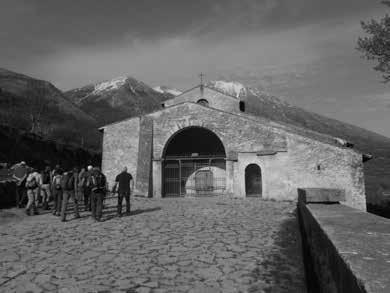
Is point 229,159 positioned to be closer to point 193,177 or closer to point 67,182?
point 193,177

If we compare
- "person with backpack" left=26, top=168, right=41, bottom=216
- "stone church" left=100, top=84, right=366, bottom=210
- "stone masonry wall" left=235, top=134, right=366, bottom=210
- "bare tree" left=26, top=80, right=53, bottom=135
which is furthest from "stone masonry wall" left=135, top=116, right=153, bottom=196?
"bare tree" left=26, top=80, right=53, bottom=135

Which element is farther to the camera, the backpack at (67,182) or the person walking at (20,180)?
the person walking at (20,180)

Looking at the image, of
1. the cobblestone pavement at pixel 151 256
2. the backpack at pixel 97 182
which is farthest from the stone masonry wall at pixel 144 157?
the backpack at pixel 97 182

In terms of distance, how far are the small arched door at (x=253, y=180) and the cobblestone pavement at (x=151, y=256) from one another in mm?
8876

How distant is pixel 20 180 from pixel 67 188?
329 cm

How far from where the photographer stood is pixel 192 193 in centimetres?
2120

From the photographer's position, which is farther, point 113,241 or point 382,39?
point 382,39

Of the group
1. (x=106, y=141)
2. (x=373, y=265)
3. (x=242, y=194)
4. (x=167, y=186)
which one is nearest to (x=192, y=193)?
(x=167, y=186)

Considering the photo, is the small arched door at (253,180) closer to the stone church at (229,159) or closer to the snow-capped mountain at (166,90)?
the stone church at (229,159)

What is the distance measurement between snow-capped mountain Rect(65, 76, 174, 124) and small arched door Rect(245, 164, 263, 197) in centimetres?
7412

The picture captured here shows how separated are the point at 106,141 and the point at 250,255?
50.8 ft

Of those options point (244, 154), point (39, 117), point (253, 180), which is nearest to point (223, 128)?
point (244, 154)

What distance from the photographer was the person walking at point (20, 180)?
11.9 meters

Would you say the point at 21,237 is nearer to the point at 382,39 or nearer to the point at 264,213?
the point at 264,213
